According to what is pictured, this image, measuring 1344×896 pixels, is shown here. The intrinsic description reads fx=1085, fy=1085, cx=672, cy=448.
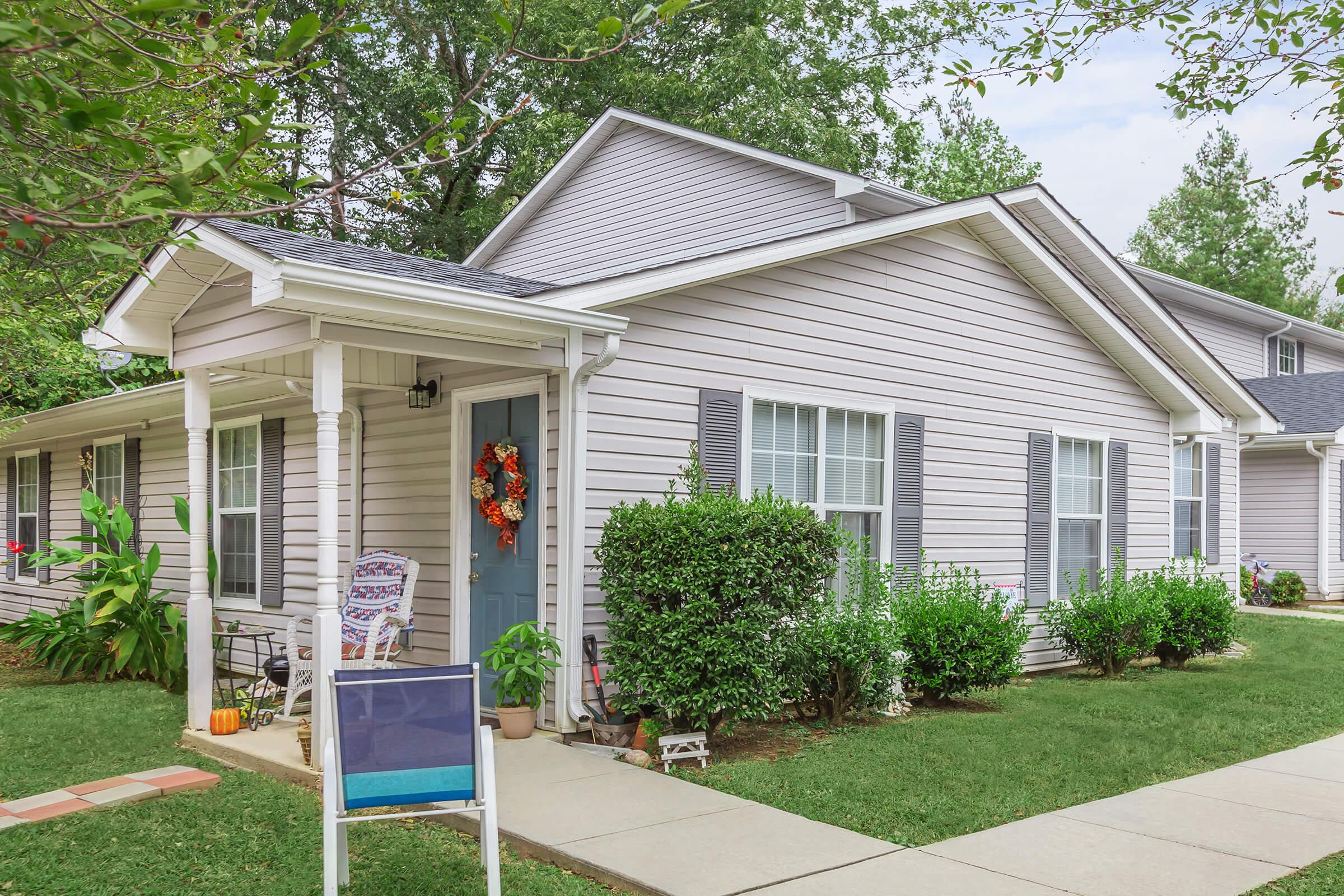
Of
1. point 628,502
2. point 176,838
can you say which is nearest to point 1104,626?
point 628,502

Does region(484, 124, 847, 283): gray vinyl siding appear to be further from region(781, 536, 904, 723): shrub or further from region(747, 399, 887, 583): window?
region(781, 536, 904, 723): shrub

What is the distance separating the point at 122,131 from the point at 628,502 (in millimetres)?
4186

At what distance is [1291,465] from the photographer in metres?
17.4

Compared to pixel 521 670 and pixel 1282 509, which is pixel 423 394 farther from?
pixel 1282 509

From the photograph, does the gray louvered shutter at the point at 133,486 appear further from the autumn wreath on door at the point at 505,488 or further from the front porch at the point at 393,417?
the autumn wreath on door at the point at 505,488

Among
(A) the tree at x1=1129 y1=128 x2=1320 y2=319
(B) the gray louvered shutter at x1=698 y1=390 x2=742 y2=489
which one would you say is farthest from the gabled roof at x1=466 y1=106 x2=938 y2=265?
(A) the tree at x1=1129 y1=128 x2=1320 y2=319

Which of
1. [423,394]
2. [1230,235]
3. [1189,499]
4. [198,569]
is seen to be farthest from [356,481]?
[1230,235]

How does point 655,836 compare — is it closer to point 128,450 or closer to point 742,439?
point 742,439

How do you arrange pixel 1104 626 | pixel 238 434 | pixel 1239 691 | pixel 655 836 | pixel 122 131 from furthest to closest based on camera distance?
pixel 238 434, pixel 1104 626, pixel 1239 691, pixel 655 836, pixel 122 131

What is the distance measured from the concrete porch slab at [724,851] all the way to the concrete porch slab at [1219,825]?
1283 millimetres

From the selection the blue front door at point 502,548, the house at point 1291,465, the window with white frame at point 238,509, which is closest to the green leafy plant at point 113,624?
the window with white frame at point 238,509

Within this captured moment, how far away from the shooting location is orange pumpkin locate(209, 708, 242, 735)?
22.8 ft

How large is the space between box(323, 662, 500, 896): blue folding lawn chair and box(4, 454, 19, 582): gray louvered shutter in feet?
42.7

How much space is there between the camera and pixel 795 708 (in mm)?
7746
